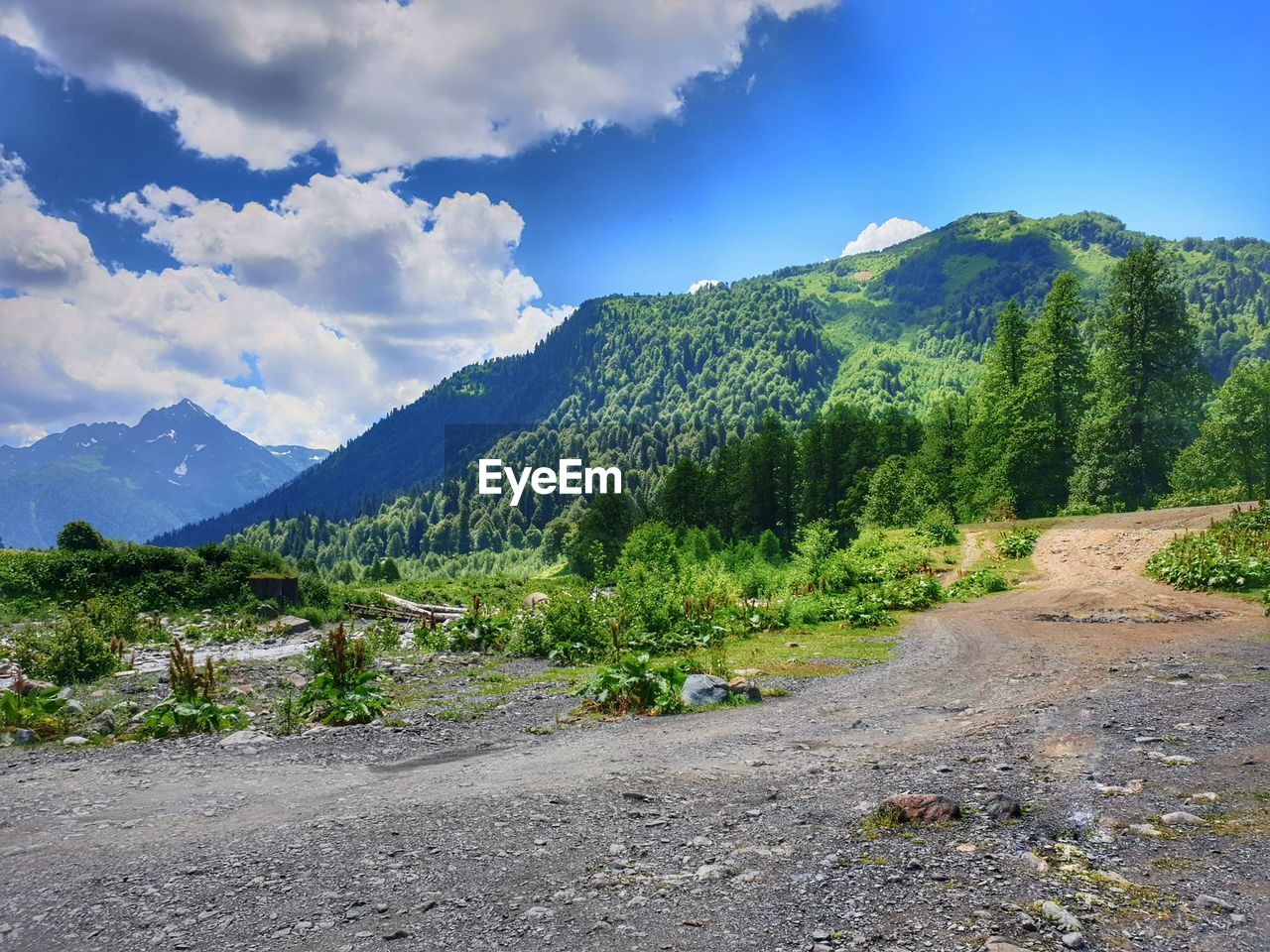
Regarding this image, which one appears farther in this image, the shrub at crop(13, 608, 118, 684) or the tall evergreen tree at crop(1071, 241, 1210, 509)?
the tall evergreen tree at crop(1071, 241, 1210, 509)

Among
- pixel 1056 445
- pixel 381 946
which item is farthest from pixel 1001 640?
pixel 1056 445

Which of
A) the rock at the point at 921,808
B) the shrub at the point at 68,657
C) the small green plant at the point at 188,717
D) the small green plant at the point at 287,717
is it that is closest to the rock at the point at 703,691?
the rock at the point at 921,808

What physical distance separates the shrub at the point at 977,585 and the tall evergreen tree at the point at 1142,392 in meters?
22.2

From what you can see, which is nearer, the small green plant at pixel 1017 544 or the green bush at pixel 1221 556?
the green bush at pixel 1221 556

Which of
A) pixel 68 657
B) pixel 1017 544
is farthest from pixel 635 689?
pixel 1017 544

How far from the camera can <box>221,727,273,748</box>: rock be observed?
12.3 m

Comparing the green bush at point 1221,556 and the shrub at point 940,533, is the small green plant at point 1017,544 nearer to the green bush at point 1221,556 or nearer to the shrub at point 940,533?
the shrub at point 940,533

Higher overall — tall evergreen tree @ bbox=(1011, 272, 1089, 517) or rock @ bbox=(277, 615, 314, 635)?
tall evergreen tree @ bbox=(1011, 272, 1089, 517)

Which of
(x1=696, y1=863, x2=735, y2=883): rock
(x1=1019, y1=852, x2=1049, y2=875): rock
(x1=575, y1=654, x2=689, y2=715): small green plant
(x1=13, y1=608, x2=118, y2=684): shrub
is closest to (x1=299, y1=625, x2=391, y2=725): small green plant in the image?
(x1=575, y1=654, x2=689, y2=715): small green plant

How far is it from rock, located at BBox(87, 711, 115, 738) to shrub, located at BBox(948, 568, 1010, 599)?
3008 cm

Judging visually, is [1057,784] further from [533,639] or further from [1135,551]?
[1135,551]

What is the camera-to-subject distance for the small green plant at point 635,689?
1360 cm

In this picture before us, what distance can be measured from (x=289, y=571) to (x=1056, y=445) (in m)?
56.4

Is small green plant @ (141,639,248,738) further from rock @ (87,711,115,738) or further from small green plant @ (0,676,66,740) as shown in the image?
small green plant @ (0,676,66,740)
